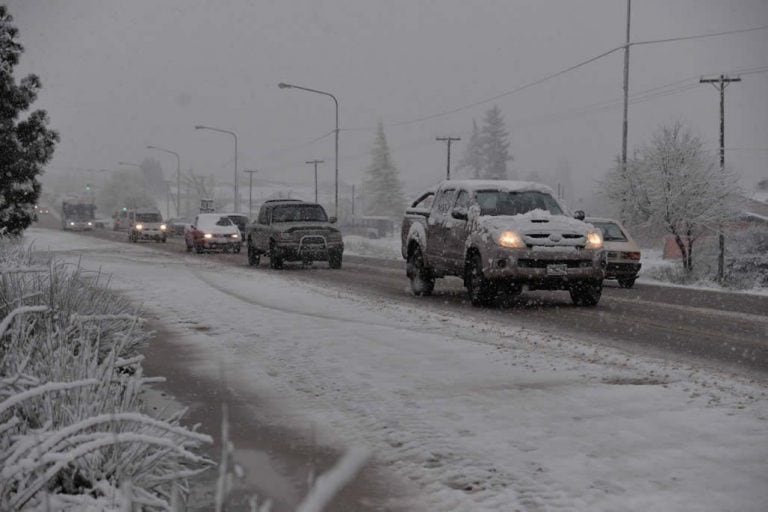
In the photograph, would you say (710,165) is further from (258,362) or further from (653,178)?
(258,362)

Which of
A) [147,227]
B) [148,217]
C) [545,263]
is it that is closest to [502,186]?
[545,263]

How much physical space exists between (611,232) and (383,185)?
7924 cm

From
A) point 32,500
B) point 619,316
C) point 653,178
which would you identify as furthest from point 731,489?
point 653,178

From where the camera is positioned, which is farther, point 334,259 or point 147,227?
point 147,227

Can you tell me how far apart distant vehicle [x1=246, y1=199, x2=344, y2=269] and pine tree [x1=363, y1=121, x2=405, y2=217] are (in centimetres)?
7221

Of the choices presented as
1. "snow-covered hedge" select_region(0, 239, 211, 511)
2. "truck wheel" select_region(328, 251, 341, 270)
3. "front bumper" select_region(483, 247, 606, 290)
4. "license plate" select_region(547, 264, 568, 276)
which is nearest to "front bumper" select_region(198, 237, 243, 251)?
"truck wheel" select_region(328, 251, 341, 270)

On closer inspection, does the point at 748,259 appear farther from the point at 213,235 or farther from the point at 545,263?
the point at 213,235

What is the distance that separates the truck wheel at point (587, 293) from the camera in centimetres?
1277

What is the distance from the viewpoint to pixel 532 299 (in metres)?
14.2

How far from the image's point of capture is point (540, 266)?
11891 millimetres

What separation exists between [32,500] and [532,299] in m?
11.9

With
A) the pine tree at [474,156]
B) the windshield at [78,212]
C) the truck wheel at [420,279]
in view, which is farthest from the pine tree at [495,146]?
the truck wheel at [420,279]

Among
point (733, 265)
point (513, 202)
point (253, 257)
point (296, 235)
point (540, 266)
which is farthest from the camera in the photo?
point (733, 265)

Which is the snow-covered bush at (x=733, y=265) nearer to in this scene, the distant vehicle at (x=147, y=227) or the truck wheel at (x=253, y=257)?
the truck wheel at (x=253, y=257)
